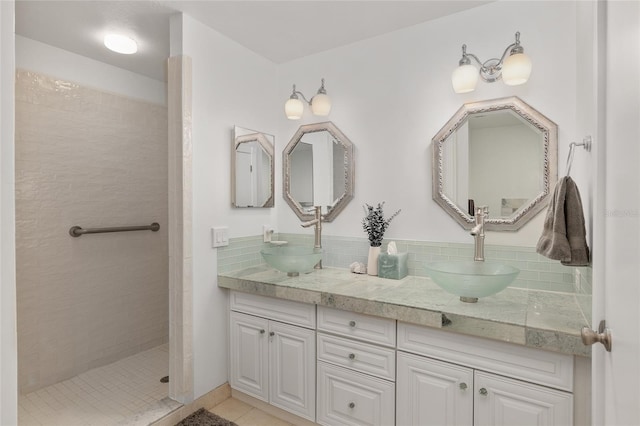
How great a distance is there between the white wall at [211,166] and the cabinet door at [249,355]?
0.09 meters

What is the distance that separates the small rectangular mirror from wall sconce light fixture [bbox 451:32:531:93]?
1.33 metres

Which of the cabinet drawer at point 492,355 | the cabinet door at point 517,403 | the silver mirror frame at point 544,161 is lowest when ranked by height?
the cabinet door at point 517,403

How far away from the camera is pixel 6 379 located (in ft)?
1.24

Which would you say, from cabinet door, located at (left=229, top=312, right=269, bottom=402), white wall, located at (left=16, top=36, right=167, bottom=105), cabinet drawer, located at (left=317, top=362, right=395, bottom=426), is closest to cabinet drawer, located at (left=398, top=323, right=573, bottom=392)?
cabinet drawer, located at (left=317, top=362, right=395, bottom=426)

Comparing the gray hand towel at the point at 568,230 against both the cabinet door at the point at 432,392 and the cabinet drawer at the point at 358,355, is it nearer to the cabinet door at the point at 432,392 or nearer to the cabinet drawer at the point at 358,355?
the cabinet door at the point at 432,392

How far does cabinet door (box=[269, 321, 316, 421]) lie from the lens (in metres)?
1.83

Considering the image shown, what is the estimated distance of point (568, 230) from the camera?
1294mm

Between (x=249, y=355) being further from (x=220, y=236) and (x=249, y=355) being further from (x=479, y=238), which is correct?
(x=479, y=238)

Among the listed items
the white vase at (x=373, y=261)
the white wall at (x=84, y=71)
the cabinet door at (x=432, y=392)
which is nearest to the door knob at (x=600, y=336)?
the cabinet door at (x=432, y=392)

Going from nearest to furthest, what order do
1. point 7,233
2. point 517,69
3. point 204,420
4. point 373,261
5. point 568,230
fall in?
point 7,233
point 568,230
point 517,69
point 204,420
point 373,261

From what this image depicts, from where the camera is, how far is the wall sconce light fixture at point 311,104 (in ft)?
Result: 7.73

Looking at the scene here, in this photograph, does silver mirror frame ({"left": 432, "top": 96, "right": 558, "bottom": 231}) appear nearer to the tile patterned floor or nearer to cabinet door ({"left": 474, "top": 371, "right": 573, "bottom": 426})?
cabinet door ({"left": 474, "top": 371, "right": 573, "bottom": 426})

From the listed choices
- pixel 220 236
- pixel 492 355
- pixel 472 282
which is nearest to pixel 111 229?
pixel 220 236

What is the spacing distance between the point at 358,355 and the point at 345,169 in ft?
4.02
